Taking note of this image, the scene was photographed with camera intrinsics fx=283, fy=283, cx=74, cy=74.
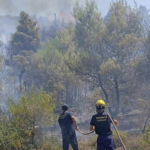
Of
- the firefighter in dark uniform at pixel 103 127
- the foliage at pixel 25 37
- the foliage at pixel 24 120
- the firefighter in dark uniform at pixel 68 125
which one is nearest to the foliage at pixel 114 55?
the foliage at pixel 24 120

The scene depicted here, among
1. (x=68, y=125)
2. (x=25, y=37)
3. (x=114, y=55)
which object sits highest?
(x=25, y=37)

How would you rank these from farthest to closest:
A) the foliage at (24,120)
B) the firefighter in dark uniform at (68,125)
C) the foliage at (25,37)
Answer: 1. the foliage at (25,37)
2. the foliage at (24,120)
3. the firefighter in dark uniform at (68,125)

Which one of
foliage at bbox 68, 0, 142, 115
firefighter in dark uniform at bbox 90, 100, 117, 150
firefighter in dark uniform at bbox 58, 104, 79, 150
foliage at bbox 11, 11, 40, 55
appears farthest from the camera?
foliage at bbox 11, 11, 40, 55

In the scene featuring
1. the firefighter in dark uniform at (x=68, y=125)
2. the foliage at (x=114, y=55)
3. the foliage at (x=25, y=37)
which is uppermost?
the foliage at (x=25, y=37)

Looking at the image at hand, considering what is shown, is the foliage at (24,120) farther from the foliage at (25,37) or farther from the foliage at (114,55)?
the foliage at (25,37)

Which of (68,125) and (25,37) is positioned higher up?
(25,37)

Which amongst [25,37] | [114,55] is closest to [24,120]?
[114,55]

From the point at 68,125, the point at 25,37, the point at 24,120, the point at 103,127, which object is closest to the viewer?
the point at 103,127

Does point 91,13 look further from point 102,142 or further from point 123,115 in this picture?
point 102,142

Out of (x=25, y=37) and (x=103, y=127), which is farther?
(x=25, y=37)

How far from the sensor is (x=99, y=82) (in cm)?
2194

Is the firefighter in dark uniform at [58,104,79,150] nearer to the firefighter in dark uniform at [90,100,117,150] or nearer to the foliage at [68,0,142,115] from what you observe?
the firefighter in dark uniform at [90,100,117,150]

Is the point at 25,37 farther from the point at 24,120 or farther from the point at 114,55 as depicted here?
the point at 24,120

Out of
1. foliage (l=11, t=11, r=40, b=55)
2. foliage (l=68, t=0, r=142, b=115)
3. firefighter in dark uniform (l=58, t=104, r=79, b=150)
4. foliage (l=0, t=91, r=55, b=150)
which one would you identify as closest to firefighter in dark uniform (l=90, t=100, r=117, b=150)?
firefighter in dark uniform (l=58, t=104, r=79, b=150)
